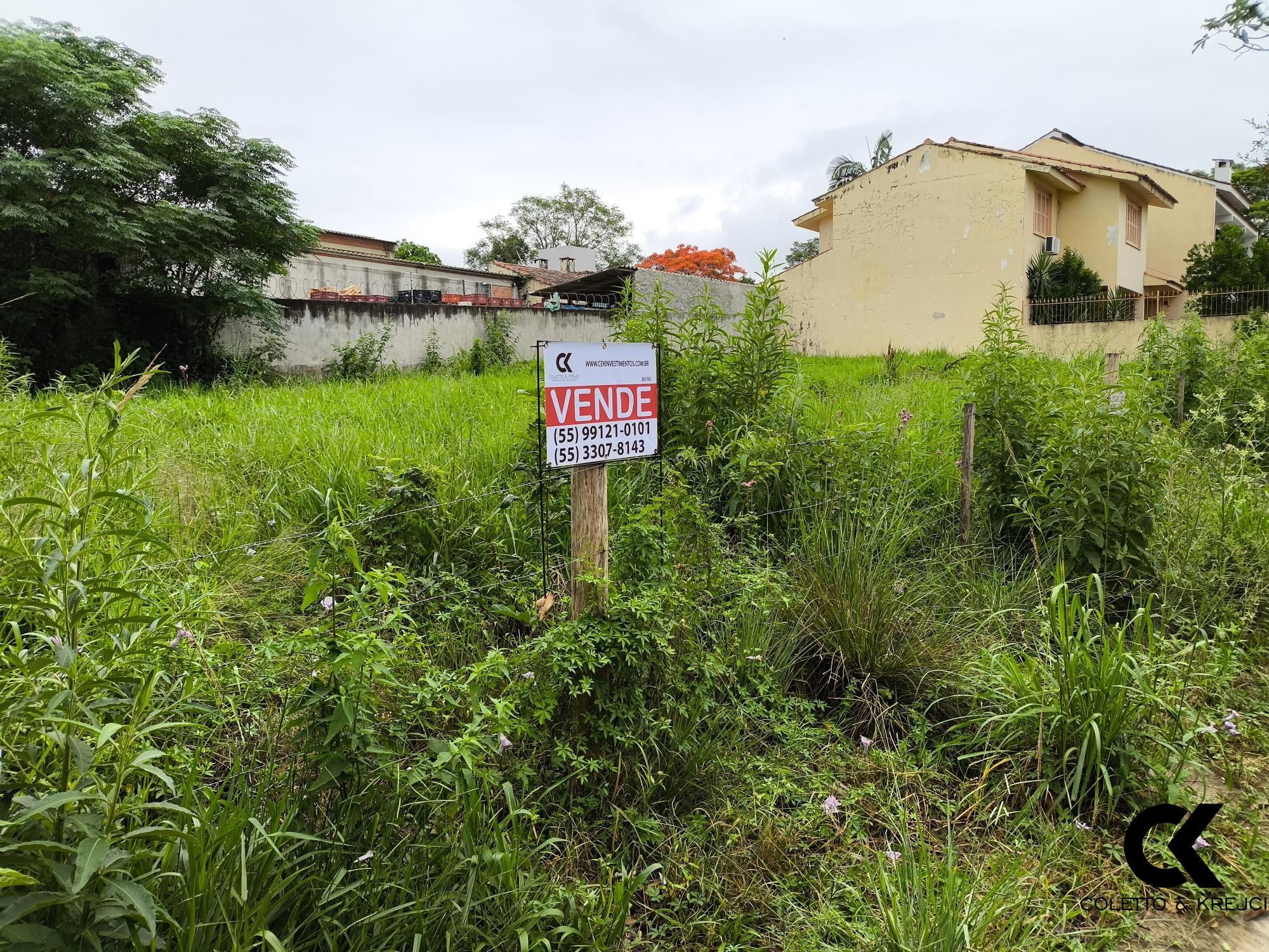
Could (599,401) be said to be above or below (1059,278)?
below

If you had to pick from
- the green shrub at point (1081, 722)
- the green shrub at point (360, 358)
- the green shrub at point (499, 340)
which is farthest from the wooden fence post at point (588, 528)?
the green shrub at point (499, 340)

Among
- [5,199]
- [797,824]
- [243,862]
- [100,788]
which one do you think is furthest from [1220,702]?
[5,199]

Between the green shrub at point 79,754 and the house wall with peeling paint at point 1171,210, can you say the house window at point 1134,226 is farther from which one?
the green shrub at point 79,754

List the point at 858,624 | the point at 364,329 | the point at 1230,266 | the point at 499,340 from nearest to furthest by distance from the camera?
the point at 858,624, the point at 364,329, the point at 499,340, the point at 1230,266

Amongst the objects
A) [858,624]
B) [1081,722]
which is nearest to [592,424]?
[858,624]

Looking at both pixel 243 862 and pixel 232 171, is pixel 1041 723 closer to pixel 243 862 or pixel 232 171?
pixel 243 862

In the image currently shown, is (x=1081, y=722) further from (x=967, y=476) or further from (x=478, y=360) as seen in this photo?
(x=478, y=360)

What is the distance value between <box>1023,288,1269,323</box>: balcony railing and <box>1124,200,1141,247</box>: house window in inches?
120

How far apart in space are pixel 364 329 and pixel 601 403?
Answer: 10.3 metres

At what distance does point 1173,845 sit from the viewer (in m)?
2.30

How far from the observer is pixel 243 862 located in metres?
1.51

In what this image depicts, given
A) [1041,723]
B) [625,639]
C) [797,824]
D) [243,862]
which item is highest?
[625,639]

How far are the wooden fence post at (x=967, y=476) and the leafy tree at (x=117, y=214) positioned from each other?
973cm

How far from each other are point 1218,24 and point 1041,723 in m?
8.91
